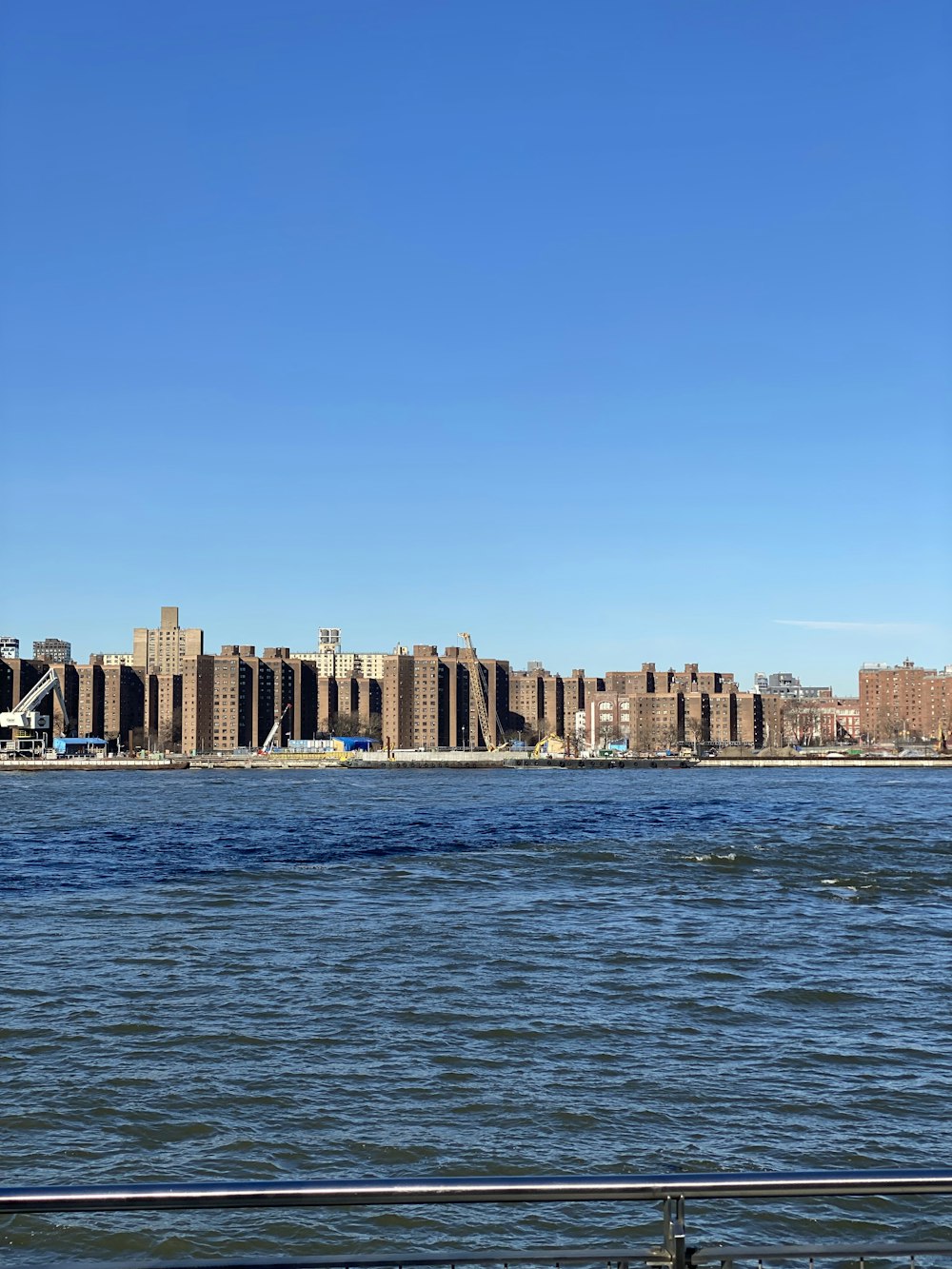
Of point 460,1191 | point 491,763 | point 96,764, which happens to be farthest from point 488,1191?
point 491,763

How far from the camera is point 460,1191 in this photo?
407cm

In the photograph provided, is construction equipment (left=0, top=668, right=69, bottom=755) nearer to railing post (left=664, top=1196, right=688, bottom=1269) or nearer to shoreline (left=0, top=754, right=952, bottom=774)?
shoreline (left=0, top=754, right=952, bottom=774)

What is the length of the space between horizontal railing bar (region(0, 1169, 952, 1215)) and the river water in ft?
21.0

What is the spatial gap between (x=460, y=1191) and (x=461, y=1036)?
41.2ft

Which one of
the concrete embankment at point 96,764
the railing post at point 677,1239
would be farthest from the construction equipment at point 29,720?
the railing post at point 677,1239

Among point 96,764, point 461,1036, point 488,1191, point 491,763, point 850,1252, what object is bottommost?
point 491,763

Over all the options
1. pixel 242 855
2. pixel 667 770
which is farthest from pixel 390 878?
pixel 667 770

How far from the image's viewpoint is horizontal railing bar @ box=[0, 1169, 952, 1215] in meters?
4.01

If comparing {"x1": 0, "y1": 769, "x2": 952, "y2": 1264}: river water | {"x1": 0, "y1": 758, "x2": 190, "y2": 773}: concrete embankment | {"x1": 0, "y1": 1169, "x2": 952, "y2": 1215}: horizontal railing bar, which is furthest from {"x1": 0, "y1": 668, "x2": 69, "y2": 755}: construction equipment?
{"x1": 0, "y1": 1169, "x2": 952, "y2": 1215}: horizontal railing bar

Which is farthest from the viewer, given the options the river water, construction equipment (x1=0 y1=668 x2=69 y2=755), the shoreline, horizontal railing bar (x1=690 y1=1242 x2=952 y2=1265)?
the shoreline

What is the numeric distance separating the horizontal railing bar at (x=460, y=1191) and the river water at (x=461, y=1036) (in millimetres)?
6394

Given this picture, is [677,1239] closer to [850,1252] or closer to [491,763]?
[850,1252]

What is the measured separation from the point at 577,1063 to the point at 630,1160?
3449mm

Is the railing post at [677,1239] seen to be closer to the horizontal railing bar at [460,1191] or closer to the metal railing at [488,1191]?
the metal railing at [488,1191]
